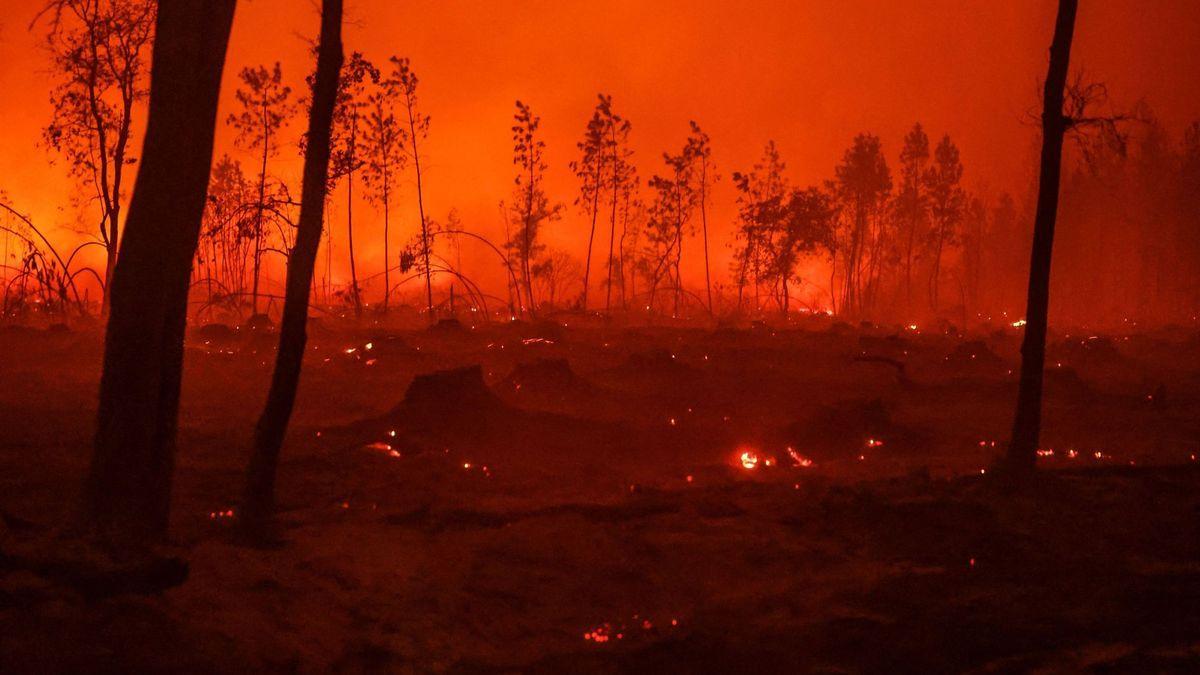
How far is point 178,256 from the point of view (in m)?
6.33

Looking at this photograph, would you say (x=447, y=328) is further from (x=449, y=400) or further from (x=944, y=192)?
(x=944, y=192)

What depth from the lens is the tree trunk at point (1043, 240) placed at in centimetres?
991

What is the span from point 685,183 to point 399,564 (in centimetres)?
3888

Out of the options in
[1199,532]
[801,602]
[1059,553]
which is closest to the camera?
[801,602]

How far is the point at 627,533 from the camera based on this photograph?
8.81m

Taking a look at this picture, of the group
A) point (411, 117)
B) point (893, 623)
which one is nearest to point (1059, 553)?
point (893, 623)

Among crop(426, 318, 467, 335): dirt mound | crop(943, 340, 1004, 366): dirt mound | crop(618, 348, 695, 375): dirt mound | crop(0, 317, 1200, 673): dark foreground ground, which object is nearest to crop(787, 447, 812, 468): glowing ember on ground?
crop(0, 317, 1200, 673): dark foreground ground

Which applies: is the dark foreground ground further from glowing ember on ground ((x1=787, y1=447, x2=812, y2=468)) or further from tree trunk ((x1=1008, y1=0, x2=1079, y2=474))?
tree trunk ((x1=1008, y1=0, x2=1079, y2=474))

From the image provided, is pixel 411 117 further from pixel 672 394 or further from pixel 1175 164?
pixel 1175 164

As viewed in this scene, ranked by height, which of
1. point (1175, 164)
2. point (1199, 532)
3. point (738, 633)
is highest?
point (1175, 164)

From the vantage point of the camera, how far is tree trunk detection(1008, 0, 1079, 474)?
991cm

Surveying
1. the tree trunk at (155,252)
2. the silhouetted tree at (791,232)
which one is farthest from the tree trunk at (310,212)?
the silhouetted tree at (791,232)

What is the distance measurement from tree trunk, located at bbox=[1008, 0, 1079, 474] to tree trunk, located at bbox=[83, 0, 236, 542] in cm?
741

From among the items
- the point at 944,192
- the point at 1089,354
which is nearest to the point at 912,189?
the point at 944,192
